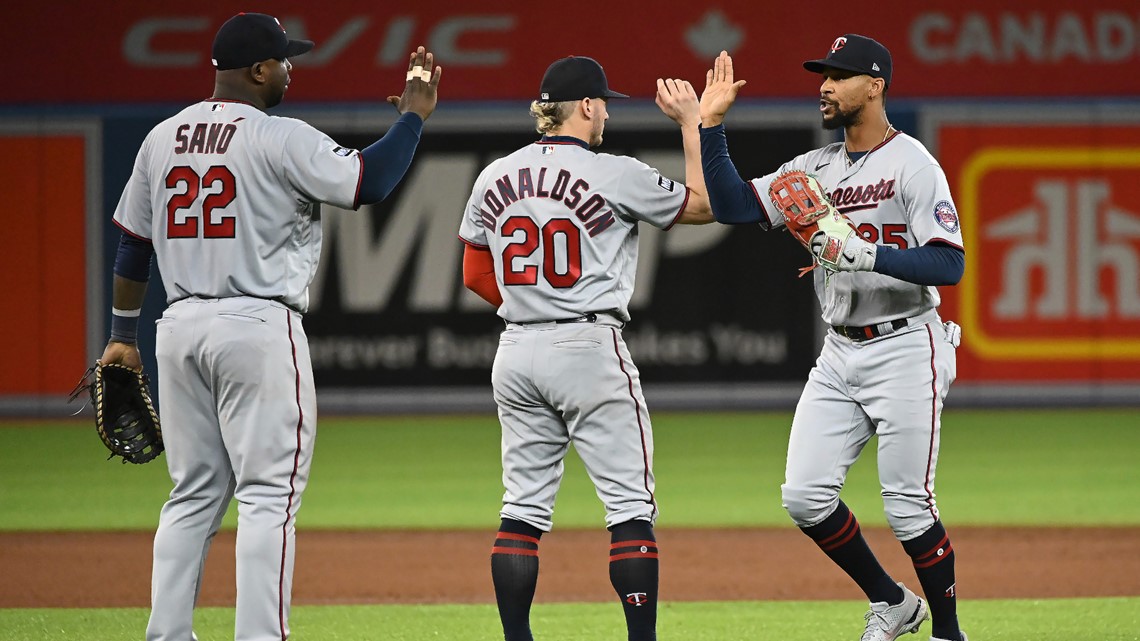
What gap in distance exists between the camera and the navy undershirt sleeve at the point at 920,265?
14.8 feet

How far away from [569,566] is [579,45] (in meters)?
8.49

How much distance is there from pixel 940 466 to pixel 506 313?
6.51 meters

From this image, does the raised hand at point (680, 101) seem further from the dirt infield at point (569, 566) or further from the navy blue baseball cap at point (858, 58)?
the dirt infield at point (569, 566)

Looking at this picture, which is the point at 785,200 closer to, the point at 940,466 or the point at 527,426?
the point at 527,426

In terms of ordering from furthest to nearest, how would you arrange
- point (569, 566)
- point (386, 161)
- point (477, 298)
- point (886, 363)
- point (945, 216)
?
1. point (477, 298)
2. point (569, 566)
3. point (886, 363)
4. point (945, 216)
5. point (386, 161)

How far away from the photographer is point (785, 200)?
467 cm

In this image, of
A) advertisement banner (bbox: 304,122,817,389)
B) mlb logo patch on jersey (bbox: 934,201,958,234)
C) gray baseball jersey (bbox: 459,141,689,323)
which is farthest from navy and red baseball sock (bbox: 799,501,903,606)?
advertisement banner (bbox: 304,122,817,389)

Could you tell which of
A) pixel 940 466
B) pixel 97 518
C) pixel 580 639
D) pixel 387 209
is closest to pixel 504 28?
pixel 387 209

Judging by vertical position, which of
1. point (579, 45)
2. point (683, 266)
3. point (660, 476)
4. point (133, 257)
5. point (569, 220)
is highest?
point (579, 45)

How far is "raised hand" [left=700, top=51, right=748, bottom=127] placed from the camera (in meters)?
4.79

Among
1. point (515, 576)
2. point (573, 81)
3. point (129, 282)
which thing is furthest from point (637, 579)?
point (129, 282)

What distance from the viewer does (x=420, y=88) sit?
14.5 ft

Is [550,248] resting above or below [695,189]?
below

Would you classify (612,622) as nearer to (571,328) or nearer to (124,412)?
(571,328)
